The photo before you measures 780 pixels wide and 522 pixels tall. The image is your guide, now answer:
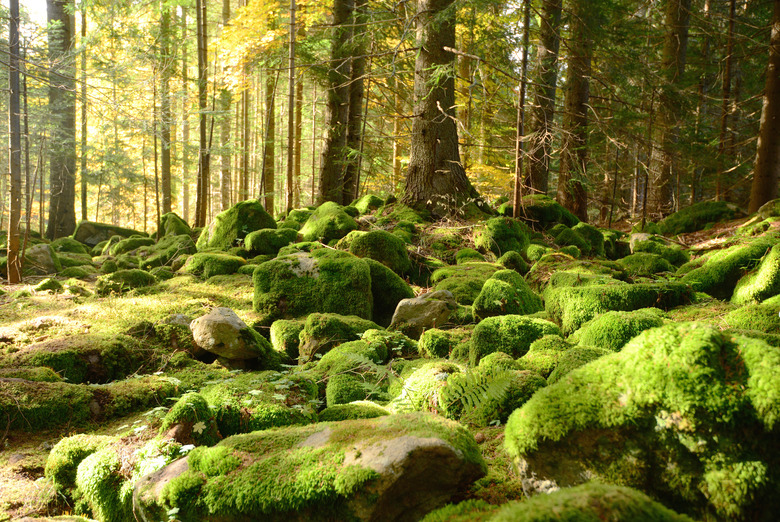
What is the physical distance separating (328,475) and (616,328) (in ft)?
8.33

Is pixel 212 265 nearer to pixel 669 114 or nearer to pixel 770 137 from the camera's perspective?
pixel 770 137

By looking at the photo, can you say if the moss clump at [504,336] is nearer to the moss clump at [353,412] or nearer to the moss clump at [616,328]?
the moss clump at [616,328]

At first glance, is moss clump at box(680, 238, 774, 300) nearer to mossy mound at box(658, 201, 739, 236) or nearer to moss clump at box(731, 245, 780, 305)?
moss clump at box(731, 245, 780, 305)

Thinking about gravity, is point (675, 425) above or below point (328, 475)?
above

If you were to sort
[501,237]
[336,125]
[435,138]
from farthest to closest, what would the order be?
[336,125] < [435,138] < [501,237]

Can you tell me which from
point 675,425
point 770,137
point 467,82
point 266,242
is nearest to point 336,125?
point 467,82

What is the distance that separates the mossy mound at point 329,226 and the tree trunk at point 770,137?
9.28m

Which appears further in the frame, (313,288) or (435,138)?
(435,138)

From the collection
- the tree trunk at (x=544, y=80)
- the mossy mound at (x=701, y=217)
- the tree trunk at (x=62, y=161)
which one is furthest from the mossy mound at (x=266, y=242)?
the tree trunk at (x=62, y=161)

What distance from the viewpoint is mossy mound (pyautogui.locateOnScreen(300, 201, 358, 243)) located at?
28.5 ft

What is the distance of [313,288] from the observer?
625cm

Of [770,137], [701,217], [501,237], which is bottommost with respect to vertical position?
[501,237]

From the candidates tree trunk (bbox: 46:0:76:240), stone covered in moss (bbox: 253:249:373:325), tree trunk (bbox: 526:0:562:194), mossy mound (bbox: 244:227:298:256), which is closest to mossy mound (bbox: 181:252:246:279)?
mossy mound (bbox: 244:227:298:256)

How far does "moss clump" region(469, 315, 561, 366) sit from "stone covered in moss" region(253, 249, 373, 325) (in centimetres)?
232
